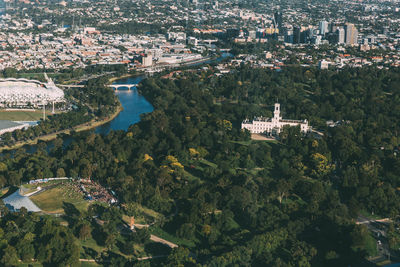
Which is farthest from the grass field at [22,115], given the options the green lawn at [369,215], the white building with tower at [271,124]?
the green lawn at [369,215]

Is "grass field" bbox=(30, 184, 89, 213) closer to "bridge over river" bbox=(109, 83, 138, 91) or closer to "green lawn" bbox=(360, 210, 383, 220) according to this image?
"green lawn" bbox=(360, 210, 383, 220)

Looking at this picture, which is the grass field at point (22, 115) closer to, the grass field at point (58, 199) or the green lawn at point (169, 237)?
the grass field at point (58, 199)

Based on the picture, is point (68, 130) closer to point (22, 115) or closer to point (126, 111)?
point (22, 115)

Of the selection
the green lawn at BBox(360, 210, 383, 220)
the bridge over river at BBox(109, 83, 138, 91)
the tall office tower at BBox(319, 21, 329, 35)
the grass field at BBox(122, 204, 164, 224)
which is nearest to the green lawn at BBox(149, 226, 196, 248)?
the grass field at BBox(122, 204, 164, 224)

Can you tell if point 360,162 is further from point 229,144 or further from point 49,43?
point 49,43

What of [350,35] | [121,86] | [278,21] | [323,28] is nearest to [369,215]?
[121,86]
